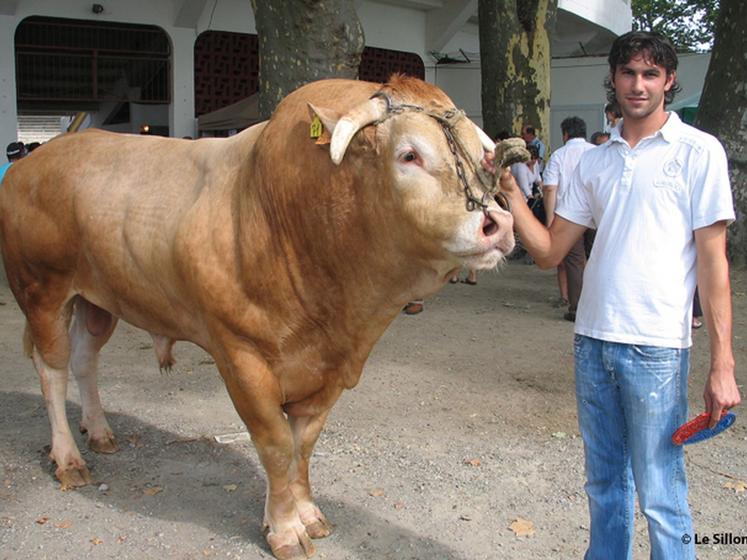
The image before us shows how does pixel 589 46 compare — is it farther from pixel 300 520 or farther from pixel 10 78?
pixel 300 520

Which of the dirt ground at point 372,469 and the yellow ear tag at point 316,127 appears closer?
the yellow ear tag at point 316,127

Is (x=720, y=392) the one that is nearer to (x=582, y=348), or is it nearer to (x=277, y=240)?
(x=582, y=348)

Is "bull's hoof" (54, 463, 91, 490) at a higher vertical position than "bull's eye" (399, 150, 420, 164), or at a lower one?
lower

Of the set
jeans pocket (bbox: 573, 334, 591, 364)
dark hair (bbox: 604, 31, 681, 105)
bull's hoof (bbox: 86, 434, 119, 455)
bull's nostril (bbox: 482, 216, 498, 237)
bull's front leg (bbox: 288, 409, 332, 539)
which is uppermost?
dark hair (bbox: 604, 31, 681, 105)

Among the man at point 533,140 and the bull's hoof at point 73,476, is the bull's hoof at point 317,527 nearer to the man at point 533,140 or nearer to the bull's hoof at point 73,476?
the bull's hoof at point 73,476

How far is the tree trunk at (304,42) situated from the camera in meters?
6.72

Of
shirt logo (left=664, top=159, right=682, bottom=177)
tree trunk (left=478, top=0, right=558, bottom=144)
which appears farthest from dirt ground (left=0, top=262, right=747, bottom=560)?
tree trunk (left=478, top=0, right=558, bottom=144)

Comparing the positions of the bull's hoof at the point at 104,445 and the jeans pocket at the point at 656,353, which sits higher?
the jeans pocket at the point at 656,353

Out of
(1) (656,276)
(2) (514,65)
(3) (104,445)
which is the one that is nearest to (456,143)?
(1) (656,276)

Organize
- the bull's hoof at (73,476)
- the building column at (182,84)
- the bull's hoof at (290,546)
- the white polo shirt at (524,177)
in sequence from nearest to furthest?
the bull's hoof at (290,546) → the bull's hoof at (73,476) → the white polo shirt at (524,177) → the building column at (182,84)

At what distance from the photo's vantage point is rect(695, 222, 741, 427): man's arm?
2484mm

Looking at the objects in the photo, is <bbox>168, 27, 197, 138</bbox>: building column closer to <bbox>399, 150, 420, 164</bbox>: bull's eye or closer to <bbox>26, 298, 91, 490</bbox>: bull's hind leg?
<bbox>26, 298, 91, 490</bbox>: bull's hind leg

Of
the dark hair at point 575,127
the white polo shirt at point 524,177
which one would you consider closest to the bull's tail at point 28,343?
the dark hair at point 575,127

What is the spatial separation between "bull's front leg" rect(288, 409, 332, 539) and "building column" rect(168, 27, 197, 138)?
1171 centimetres
